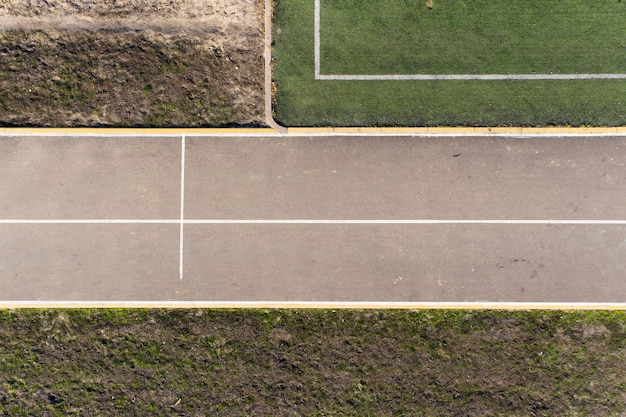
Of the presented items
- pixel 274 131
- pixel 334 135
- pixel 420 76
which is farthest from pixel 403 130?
pixel 274 131

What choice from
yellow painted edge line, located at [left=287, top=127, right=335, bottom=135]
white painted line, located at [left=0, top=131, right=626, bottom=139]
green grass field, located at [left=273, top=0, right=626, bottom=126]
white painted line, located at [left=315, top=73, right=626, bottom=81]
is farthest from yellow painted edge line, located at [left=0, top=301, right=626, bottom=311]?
white painted line, located at [left=315, top=73, right=626, bottom=81]

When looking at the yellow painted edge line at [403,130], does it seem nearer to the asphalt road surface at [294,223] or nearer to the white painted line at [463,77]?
the asphalt road surface at [294,223]

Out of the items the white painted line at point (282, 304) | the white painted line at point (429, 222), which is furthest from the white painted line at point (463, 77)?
the white painted line at point (282, 304)

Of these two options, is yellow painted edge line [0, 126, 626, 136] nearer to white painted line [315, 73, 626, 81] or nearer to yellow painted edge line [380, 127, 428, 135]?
yellow painted edge line [380, 127, 428, 135]

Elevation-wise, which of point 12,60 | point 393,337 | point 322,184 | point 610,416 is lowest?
point 610,416

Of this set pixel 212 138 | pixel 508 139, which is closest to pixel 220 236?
pixel 212 138

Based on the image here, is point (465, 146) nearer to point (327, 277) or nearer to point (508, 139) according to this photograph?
point (508, 139)
